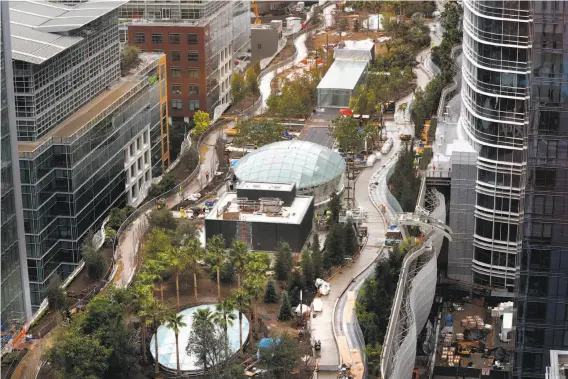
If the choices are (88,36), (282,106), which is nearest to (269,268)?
(88,36)

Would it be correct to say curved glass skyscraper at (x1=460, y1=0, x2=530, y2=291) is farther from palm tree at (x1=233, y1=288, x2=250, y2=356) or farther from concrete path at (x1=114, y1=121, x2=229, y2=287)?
concrete path at (x1=114, y1=121, x2=229, y2=287)

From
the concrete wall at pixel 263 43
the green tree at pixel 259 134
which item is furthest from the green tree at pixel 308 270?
the concrete wall at pixel 263 43

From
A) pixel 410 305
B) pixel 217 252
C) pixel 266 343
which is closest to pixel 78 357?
pixel 266 343

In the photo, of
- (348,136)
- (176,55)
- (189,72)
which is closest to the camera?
(348,136)

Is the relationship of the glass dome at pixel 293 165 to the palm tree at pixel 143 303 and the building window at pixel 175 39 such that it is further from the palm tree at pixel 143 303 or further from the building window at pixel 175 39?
the building window at pixel 175 39

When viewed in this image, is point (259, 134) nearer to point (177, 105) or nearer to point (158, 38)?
point (158, 38)

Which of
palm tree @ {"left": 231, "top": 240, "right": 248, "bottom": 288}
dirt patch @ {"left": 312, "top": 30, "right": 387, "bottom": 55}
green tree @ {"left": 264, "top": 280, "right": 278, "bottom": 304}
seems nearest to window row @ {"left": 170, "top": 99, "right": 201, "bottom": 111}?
dirt patch @ {"left": 312, "top": 30, "right": 387, "bottom": 55}

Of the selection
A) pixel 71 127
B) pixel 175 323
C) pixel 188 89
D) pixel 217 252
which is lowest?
pixel 188 89

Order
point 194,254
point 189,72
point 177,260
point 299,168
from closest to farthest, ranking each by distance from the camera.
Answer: point 177,260
point 194,254
point 299,168
point 189,72
